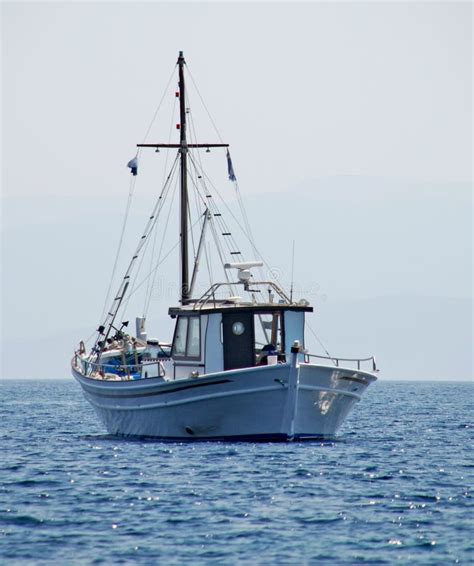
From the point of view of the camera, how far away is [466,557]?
82.2 ft

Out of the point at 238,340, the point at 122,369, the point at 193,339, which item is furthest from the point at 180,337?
the point at 122,369

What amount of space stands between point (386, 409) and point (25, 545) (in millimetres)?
60190

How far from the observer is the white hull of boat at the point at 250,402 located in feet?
135

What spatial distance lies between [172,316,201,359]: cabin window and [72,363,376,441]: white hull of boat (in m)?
1.98

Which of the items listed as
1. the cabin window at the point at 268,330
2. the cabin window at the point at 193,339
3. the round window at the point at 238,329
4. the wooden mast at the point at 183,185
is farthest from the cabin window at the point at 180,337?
the wooden mast at the point at 183,185

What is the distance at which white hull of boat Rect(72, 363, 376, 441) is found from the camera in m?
41.0

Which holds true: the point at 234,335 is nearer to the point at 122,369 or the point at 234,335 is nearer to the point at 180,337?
the point at 180,337

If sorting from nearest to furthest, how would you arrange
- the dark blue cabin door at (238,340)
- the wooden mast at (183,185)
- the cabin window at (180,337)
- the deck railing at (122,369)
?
the dark blue cabin door at (238,340), the deck railing at (122,369), the cabin window at (180,337), the wooden mast at (183,185)

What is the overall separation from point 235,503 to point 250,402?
35.6ft

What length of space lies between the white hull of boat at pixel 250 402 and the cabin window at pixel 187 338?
6.48ft

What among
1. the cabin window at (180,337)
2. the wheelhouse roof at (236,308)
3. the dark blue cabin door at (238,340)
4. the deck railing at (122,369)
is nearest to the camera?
the dark blue cabin door at (238,340)

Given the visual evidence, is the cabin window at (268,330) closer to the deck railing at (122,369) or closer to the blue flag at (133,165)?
the deck railing at (122,369)

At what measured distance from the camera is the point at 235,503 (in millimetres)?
30516

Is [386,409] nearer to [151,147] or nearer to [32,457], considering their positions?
[151,147]
